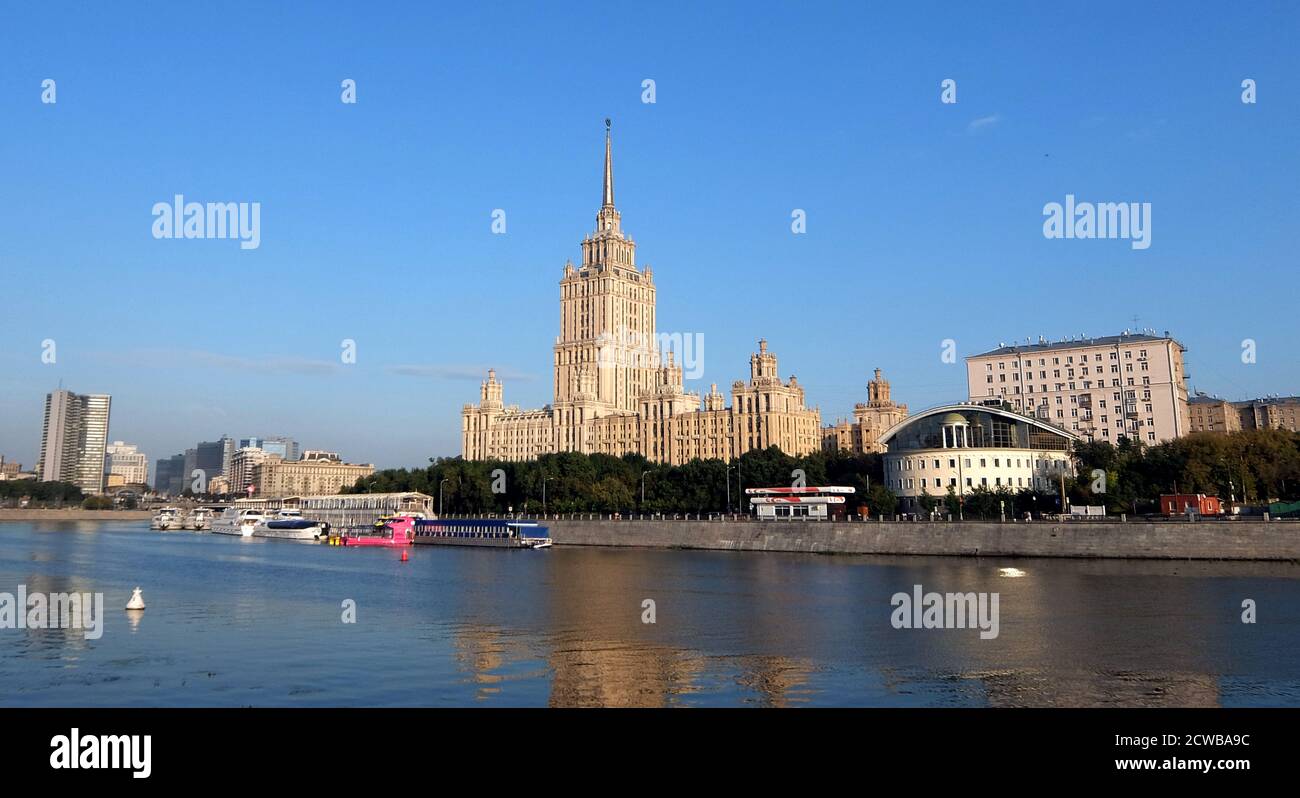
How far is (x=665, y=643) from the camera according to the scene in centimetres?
3034

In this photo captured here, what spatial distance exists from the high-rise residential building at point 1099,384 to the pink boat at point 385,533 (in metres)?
81.5

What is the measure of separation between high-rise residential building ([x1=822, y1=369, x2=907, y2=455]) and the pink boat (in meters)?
83.8

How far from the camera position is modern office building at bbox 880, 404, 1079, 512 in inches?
3666

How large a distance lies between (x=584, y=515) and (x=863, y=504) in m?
33.7

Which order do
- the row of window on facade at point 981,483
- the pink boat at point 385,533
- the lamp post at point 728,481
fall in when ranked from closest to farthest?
the row of window on facade at point 981,483
the pink boat at point 385,533
the lamp post at point 728,481

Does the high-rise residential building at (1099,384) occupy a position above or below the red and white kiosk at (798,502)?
above

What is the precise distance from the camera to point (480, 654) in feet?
92.8

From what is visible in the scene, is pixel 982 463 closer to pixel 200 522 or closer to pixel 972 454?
pixel 972 454

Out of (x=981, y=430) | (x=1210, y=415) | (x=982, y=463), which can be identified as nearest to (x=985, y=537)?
(x=982, y=463)

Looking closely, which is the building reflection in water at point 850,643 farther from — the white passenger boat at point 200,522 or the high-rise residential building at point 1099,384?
the white passenger boat at point 200,522

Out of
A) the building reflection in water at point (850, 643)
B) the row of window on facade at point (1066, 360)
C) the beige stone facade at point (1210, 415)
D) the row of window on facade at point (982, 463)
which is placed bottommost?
the building reflection in water at point (850, 643)

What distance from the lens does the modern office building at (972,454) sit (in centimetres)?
9312

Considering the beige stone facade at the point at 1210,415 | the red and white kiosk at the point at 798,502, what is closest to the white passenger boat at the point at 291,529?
the red and white kiosk at the point at 798,502
